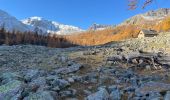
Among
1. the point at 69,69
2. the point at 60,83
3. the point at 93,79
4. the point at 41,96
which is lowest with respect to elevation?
the point at 41,96

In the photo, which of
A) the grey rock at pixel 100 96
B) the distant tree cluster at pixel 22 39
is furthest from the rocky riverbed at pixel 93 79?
the distant tree cluster at pixel 22 39

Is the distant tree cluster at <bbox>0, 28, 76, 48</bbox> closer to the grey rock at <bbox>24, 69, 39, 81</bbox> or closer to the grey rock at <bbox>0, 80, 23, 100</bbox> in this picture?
the grey rock at <bbox>24, 69, 39, 81</bbox>

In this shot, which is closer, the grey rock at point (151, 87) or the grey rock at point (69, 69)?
the grey rock at point (151, 87)

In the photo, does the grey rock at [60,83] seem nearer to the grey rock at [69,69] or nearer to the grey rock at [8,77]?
the grey rock at [8,77]

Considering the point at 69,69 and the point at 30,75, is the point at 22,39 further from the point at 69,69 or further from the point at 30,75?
the point at 30,75

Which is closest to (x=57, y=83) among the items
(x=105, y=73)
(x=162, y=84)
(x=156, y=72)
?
(x=105, y=73)

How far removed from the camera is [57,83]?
59.5 feet

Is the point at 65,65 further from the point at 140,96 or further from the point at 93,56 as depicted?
the point at 140,96

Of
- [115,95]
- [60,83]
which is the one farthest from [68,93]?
[115,95]

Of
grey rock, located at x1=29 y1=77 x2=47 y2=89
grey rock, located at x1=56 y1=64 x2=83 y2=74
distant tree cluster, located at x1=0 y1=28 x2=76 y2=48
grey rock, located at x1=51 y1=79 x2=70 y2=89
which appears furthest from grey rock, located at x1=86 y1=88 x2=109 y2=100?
distant tree cluster, located at x1=0 y1=28 x2=76 y2=48

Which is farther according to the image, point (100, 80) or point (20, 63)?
point (20, 63)

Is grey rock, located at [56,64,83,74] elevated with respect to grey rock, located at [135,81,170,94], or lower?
elevated

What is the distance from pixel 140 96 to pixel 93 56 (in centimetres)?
1232

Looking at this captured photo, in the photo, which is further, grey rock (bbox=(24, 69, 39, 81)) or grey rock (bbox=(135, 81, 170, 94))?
grey rock (bbox=(24, 69, 39, 81))
